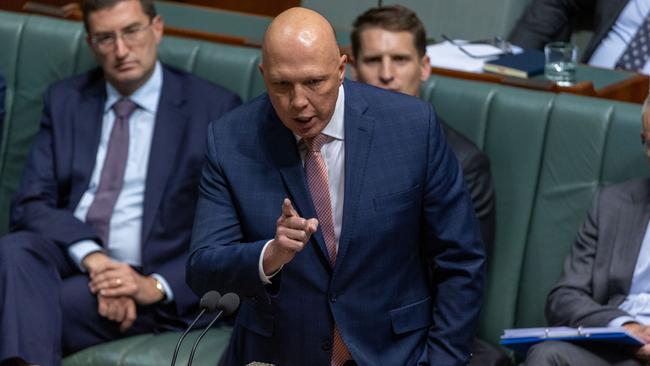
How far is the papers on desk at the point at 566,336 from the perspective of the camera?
2332mm

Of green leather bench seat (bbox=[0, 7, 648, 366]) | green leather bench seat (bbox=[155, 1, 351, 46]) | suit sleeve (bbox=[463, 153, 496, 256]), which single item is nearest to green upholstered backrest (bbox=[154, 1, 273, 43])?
green leather bench seat (bbox=[155, 1, 351, 46])

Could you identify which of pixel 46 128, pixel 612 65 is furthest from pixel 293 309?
pixel 612 65

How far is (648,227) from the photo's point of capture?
2.56 meters

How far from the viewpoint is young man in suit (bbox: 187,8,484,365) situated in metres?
2.11

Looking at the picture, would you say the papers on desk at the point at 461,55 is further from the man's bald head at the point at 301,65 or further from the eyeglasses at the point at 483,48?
the man's bald head at the point at 301,65

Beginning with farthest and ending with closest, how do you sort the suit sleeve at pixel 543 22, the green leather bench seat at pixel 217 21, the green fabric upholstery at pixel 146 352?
the suit sleeve at pixel 543 22 → the green leather bench seat at pixel 217 21 → the green fabric upholstery at pixel 146 352

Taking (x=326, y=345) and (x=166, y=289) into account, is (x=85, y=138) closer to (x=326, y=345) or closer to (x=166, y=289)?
(x=166, y=289)

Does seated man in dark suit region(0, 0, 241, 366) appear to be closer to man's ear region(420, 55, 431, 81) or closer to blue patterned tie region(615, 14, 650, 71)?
man's ear region(420, 55, 431, 81)

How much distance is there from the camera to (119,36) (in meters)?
2.97

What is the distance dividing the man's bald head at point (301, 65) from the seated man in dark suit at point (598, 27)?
1.67m

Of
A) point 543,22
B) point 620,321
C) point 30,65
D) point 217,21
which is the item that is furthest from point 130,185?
point 543,22

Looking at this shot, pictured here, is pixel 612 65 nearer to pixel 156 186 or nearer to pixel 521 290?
pixel 521 290

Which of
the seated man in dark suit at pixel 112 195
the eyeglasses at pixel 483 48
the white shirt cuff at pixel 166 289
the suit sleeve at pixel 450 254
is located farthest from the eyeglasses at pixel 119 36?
the suit sleeve at pixel 450 254

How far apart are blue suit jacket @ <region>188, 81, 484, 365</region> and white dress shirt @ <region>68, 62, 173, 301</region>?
76 cm
